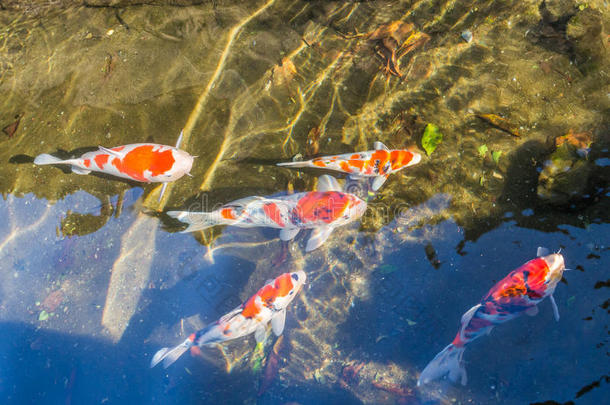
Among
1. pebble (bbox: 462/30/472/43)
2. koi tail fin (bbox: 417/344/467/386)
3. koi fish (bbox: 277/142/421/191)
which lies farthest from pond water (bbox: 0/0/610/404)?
koi fish (bbox: 277/142/421/191)

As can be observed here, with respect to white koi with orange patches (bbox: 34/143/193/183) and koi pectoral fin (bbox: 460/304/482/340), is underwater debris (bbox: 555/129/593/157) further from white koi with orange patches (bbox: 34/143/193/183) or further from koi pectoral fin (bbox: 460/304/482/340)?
white koi with orange patches (bbox: 34/143/193/183)

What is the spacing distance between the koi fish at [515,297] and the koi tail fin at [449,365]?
5 centimetres

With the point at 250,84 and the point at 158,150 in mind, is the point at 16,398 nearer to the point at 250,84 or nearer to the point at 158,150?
the point at 158,150

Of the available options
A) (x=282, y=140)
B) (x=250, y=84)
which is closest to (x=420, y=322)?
(x=282, y=140)

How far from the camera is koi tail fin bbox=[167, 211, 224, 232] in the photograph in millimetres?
5062

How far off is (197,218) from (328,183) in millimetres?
1849

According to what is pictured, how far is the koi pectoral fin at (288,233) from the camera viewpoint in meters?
4.93

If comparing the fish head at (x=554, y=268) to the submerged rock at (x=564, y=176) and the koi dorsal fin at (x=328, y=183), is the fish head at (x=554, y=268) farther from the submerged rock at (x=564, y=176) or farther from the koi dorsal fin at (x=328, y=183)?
the koi dorsal fin at (x=328, y=183)

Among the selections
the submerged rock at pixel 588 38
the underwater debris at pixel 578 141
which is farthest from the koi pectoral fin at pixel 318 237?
the submerged rock at pixel 588 38

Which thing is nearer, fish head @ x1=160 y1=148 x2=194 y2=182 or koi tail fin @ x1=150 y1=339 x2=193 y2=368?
fish head @ x1=160 y1=148 x2=194 y2=182

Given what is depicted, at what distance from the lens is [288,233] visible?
16.2ft

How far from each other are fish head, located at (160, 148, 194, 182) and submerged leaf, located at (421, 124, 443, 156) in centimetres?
309

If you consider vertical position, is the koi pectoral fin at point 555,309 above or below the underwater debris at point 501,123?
below

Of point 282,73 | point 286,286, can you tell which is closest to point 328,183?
point 286,286
